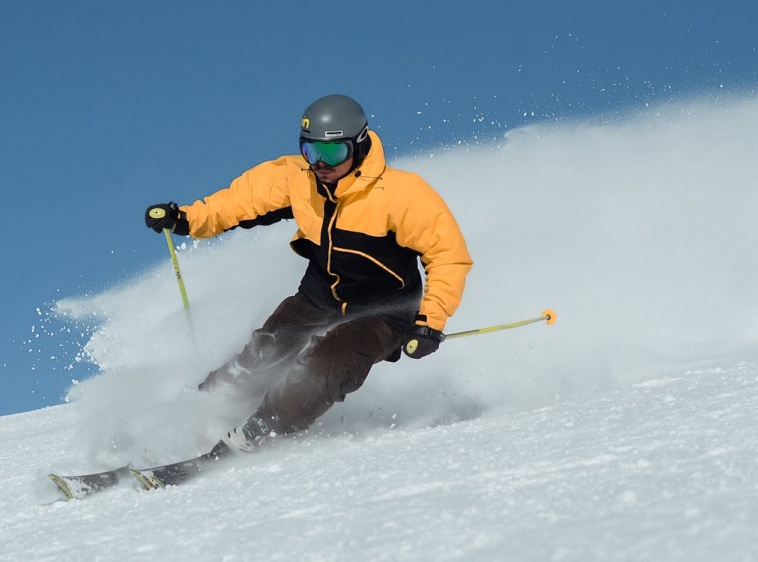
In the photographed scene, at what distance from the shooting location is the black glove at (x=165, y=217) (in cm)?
511

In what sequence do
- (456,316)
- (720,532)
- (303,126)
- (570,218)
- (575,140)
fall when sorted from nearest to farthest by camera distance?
1. (720,532)
2. (303,126)
3. (456,316)
4. (570,218)
5. (575,140)

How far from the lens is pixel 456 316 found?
8266mm

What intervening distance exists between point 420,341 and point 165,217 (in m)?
1.78

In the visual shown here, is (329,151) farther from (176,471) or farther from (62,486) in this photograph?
(62,486)

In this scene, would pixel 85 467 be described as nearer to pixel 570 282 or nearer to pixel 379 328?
pixel 379 328

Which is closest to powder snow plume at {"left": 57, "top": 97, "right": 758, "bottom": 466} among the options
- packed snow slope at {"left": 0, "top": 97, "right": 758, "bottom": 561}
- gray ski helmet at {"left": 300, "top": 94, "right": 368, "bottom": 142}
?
packed snow slope at {"left": 0, "top": 97, "right": 758, "bottom": 561}

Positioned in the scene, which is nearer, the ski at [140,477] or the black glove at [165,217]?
the ski at [140,477]

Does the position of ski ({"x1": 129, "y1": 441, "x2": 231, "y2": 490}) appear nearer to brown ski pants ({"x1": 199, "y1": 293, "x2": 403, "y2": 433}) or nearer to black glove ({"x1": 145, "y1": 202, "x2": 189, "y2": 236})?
brown ski pants ({"x1": 199, "y1": 293, "x2": 403, "y2": 433})

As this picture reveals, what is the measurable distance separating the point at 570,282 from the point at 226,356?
13.9 ft

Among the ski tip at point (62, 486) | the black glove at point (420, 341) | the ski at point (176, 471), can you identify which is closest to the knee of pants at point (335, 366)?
the black glove at point (420, 341)

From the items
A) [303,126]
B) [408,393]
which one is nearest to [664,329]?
[408,393]

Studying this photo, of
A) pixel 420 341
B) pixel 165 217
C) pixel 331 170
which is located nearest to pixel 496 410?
pixel 420 341

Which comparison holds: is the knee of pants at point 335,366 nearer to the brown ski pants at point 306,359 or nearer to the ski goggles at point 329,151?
the brown ski pants at point 306,359

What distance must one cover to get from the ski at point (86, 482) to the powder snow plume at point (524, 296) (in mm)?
327
